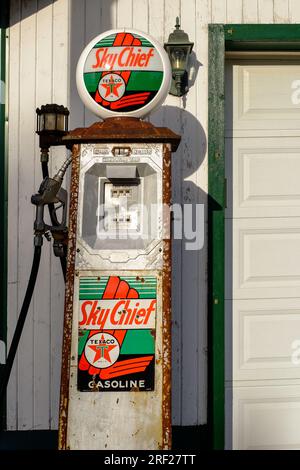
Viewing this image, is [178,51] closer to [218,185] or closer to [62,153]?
[218,185]

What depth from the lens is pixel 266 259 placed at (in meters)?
Result: 4.35

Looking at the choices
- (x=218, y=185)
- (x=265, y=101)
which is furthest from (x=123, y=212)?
(x=265, y=101)

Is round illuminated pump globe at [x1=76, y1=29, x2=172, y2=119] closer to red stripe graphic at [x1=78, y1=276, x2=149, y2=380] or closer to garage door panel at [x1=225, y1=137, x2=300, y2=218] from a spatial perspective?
red stripe graphic at [x1=78, y1=276, x2=149, y2=380]

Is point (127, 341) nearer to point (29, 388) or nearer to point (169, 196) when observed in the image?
point (169, 196)

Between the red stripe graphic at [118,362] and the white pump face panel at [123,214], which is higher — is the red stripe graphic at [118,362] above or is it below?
below

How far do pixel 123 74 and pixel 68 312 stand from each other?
1217mm

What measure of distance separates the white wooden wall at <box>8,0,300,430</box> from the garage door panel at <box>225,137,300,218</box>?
26cm

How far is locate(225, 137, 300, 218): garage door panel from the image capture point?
14.3 feet

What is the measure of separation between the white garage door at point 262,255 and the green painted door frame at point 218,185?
0.59ft

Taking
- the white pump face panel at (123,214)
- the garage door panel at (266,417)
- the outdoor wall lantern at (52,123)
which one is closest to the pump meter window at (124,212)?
the white pump face panel at (123,214)

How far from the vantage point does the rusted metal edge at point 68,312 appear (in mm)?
3252

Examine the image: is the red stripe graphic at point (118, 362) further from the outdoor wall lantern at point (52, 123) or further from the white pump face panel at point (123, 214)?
the outdoor wall lantern at point (52, 123)

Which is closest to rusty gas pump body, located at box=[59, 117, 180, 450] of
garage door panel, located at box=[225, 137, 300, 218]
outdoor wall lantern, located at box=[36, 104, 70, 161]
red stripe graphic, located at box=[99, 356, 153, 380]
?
red stripe graphic, located at box=[99, 356, 153, 380]
